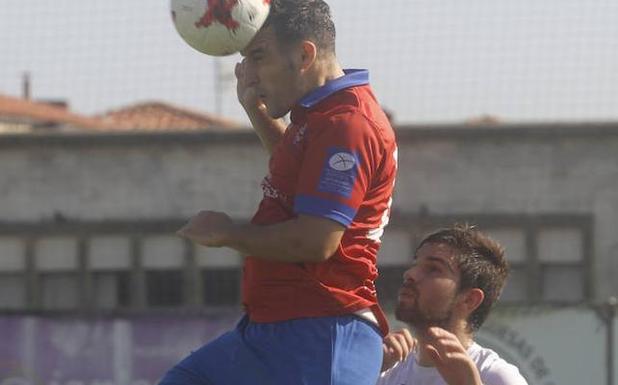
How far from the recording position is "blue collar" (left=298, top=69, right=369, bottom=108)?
461 centimetres

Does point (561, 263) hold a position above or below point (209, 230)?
below

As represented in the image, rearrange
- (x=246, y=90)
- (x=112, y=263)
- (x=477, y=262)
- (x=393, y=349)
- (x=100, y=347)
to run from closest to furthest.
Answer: (x=246, y=90)
(x=393, y=349)
(x=477, y=262)
(x=100, y=347)
(x=112, y=263)

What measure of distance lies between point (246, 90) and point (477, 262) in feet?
3.05

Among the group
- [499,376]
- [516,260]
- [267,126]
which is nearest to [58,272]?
[516,260]

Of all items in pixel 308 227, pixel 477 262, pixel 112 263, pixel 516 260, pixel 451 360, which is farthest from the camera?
pixel 112 263

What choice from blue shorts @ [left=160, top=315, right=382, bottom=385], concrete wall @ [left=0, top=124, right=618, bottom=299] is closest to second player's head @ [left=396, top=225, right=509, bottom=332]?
blue shorts @ [left=160, top=315, right=382, bottom=385]

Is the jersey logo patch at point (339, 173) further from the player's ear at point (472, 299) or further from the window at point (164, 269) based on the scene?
the window at point (164, 269)

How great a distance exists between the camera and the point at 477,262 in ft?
16.8

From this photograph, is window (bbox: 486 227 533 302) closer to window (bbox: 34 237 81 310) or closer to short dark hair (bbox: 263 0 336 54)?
window (bbox: 34 237 81 310)

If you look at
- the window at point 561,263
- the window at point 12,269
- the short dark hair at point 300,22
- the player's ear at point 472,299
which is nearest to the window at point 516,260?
the window at point 561,263

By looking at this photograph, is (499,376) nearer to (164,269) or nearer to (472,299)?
(472,299)

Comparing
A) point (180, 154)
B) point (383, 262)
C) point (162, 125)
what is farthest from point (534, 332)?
point (162, 125)

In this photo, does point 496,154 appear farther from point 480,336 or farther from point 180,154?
point 480,336

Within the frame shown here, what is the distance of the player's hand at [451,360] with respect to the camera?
4.57 m
